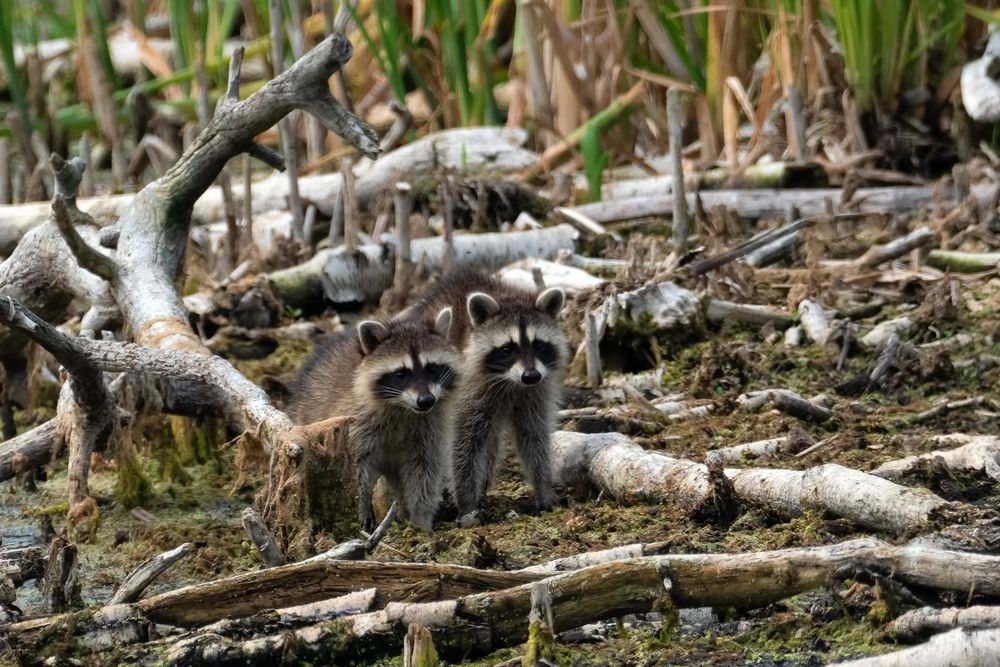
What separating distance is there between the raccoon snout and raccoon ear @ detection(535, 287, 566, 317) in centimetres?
73

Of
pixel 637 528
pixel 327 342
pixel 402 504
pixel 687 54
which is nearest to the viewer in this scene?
pixel 637 528

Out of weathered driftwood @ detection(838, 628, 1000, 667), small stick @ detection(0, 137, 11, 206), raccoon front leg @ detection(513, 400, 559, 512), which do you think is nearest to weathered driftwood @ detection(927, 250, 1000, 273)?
raccoon front leg @ detection(513, 400, 559, 512)

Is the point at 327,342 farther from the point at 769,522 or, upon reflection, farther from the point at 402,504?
the point at 769,522

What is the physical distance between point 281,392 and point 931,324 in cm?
293

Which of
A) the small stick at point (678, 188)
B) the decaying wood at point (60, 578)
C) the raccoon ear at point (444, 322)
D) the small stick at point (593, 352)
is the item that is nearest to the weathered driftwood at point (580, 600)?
the decaying wood at point (60, 578)

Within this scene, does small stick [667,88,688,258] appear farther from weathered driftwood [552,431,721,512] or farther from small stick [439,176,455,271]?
weathered driftwood [552,431,721,512]

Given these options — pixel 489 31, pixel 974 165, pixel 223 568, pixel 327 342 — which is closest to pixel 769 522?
pixel 223 568

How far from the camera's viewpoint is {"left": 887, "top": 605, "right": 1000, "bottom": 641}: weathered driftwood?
10.5 ft

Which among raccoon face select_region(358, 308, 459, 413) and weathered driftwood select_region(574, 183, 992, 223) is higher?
weathered driftwood select_region(574, 183, 992, 223)

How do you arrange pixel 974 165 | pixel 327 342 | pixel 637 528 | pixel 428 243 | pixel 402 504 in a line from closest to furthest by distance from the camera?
pixel 637 528 < pixel 402 504 < pixel 327 342 < pixel 428 243 < pixel 974 165

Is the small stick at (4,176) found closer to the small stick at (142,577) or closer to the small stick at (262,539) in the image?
the small stick at (262,539)

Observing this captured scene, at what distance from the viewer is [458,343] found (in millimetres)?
5906

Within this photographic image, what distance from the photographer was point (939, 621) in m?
3.37


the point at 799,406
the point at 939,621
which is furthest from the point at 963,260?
the point at 939,621
